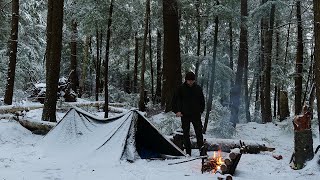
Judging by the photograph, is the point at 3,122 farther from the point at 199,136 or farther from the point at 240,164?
the point at 240,164

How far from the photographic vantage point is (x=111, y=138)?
29.8 feet

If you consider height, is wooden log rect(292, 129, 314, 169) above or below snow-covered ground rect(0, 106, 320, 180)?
above

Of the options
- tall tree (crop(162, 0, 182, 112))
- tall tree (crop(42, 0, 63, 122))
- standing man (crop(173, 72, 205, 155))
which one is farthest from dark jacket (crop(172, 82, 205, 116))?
tall tree (crop(162, 0, 182, 112))

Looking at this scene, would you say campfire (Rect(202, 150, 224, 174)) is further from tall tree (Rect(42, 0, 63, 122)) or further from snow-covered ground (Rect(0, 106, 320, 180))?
tall tree (Rect(42, 0, 63, 122))

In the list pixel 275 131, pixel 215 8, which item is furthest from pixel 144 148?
pixel 275 131

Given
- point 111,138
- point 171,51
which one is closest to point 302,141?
point 111,138

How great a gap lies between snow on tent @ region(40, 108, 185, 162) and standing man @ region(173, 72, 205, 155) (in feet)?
2.03

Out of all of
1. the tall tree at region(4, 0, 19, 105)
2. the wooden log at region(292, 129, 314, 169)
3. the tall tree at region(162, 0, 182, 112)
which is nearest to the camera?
the wooden log at region(292, 129, 314, 169)

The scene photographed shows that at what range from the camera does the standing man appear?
943cm

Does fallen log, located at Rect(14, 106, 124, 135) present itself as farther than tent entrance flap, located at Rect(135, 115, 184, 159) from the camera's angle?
Yes

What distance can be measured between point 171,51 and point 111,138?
25.0 ft

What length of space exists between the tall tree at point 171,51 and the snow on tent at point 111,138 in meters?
6.29

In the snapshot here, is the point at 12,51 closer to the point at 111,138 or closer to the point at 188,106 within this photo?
the point at 111,138

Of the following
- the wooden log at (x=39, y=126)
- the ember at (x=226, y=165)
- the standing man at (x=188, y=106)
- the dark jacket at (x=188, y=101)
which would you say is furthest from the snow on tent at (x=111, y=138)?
the wooden log at (x=39, y=126)
